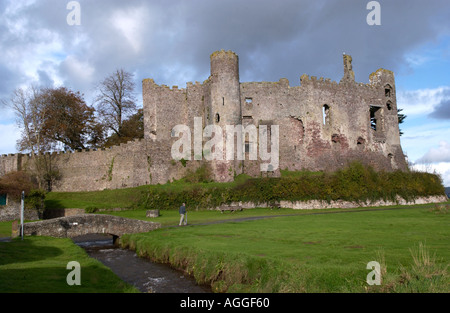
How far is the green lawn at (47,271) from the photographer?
9.21m

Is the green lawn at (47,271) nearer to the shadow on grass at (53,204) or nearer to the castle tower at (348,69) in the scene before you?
the shadow on grass at (53,204)

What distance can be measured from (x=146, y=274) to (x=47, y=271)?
3.93m

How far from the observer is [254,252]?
12.1 m

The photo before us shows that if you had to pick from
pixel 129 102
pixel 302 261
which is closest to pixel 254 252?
pixel 302 261

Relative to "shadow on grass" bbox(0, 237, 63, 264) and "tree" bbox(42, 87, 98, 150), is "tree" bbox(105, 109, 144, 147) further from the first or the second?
"shadow on grass" bbox(0, 237, 63, 264)

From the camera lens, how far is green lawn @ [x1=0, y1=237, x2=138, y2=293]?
921cm

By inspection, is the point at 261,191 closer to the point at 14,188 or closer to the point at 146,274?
the point at 146,274

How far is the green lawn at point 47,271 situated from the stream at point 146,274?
131 cm

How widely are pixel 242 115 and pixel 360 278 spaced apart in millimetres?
29759

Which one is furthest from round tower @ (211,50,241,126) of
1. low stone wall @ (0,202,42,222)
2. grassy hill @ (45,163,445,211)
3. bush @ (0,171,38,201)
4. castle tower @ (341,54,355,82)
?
low stone wall @ (0,202,42,222)

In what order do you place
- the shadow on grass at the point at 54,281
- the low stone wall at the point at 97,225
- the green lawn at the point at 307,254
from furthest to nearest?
the low stone wall at the point at 97,225 → the shadow on grass at the point at 54,281 → the green lawn at the point at 307,254

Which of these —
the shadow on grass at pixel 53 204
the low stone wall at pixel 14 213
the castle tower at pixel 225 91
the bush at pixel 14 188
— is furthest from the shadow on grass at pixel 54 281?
the castle tower at pixel 225 91

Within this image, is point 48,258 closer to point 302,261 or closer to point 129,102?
point 302,261

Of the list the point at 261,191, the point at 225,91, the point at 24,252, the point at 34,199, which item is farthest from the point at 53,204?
the point at 24,252
